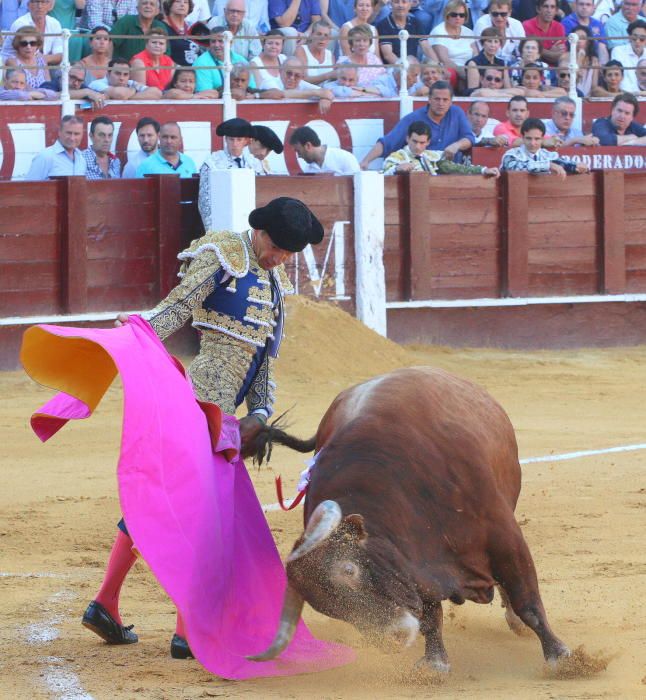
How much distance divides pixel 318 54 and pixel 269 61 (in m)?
0.47

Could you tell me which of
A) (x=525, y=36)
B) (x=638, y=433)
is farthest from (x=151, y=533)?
(x=525, y=36)

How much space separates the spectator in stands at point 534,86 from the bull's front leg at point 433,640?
8370 mm

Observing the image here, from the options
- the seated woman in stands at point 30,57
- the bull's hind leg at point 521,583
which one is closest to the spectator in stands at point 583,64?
the seated woman in stands at point 30,57

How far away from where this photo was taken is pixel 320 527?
2.99 m

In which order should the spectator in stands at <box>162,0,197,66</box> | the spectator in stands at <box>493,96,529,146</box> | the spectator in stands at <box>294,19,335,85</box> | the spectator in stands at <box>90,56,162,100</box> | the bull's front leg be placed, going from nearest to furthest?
the bull's front leg → the spectator in stands at <box>90,56,162,100</box> → the spectator in stands at <box>162,0,197,66</box> → the spectator in stands at <box>294,19,335,85</box> → the spectator in stands at <box>493,96,529,146</box>

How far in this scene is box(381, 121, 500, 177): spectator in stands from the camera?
997 centimetres

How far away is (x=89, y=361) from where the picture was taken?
383 centimetres

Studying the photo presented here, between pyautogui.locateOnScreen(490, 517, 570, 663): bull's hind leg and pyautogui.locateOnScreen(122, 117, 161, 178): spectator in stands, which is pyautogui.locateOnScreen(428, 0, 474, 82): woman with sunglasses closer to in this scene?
pyautogui.locateOnScreen(122, 117, 161, 178): spectator in stands

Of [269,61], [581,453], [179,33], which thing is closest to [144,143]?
[179,33]

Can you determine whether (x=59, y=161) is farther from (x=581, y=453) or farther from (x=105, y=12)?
(x=581, y=453)

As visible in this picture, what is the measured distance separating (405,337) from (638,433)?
3.16 metres

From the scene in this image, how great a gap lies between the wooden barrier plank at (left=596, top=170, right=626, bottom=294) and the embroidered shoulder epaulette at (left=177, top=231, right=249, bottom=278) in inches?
277

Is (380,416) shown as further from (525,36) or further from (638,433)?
(525,36)

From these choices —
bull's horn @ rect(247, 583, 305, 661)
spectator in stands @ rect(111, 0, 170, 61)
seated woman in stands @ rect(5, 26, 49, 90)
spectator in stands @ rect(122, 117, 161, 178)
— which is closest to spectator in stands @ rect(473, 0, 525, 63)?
spectator in stands @ rect(111, 0, 170, 61)
